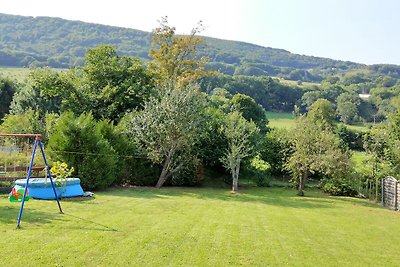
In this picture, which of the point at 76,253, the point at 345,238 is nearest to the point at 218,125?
the point at 345,238

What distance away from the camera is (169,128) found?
29.2 metres

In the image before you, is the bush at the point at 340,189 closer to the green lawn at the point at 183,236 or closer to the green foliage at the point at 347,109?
the green lawn at the point at 183,236

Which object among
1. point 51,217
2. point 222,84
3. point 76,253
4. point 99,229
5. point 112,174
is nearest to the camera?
point 76,253

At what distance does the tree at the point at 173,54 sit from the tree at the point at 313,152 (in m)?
18.0

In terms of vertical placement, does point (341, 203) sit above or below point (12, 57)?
below

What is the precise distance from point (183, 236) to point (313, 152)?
1974 cm

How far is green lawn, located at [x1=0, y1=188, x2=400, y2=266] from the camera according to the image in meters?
10.1

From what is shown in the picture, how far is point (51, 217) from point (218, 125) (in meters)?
22.1

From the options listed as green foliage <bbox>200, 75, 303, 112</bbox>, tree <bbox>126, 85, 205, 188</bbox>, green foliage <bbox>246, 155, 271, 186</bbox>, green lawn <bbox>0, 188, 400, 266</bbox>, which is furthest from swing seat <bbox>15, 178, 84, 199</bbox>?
green foliage <bbox>200, 75, 303, 112</bbox>

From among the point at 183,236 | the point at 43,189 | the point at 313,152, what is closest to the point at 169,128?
the point at 313,152

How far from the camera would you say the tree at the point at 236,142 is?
31.7 meters

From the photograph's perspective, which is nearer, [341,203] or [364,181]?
[341,203]

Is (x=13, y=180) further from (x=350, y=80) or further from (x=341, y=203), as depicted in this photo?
(x=350, y=80)

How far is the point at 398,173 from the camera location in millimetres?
33469
